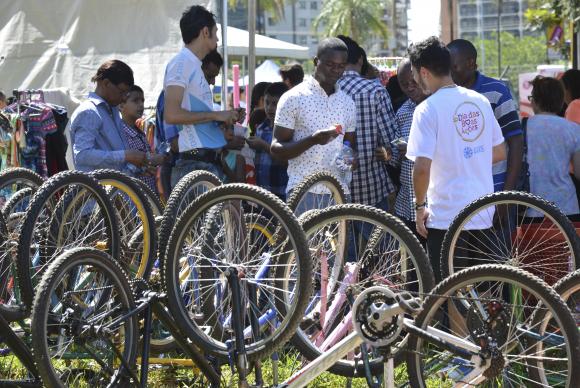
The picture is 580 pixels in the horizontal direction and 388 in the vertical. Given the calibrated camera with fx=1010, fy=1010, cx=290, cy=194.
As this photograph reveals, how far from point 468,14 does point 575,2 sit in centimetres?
16147

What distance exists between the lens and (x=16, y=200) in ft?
18.5

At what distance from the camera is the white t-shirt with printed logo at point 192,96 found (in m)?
6.39

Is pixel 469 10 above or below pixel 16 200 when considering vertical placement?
above

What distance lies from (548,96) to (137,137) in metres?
2.97

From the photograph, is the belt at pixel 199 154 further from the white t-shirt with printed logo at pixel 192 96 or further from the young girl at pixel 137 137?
the young girl at pixel 137 137

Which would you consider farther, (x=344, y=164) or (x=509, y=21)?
(x=509, y=21)

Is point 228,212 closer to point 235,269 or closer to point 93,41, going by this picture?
point 235,269

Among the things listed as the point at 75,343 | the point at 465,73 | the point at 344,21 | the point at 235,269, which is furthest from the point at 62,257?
the point at 344,21

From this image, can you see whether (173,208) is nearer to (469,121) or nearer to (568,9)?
(469,121)

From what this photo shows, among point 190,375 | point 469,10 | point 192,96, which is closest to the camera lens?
point 190,375

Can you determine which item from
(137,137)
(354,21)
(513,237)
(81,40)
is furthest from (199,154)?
(354,21)

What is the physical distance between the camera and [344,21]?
9181 cm

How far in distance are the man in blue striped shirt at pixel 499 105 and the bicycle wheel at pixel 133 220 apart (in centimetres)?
231

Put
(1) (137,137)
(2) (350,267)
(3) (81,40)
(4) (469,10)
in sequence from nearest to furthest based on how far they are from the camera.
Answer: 1. (2) (350,267)
2. (1) (137,137)
3. (3) (81,40)
4. (4) (469,10)
